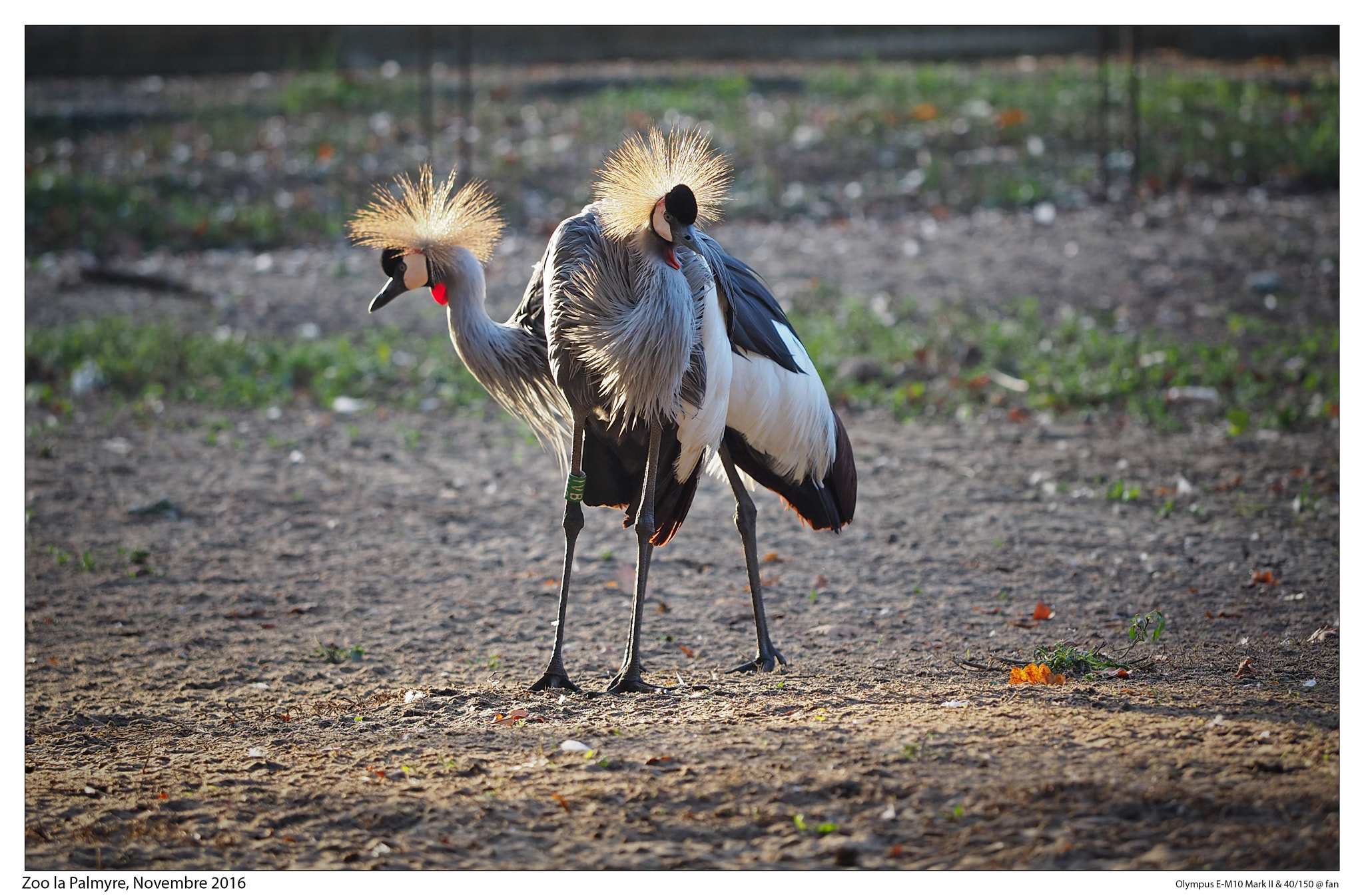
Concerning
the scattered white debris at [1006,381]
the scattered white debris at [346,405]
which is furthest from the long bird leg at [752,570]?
the scattered white debris at [346,405]

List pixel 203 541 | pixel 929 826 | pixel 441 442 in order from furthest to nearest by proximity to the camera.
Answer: pixel 441 442
pixel 203 541
pixel 929 826

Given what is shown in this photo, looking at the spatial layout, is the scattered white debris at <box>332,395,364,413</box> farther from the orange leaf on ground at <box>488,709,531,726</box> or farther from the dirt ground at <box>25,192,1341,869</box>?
the orange leaf on ground at <box>488,709,531,726</box>

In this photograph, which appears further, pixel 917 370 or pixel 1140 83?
pixel 1140 83

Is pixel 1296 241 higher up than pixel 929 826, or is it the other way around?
pixel 1296 241

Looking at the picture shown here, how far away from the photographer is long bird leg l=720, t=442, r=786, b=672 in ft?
13.8

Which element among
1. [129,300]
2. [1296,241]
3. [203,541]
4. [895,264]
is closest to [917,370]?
[895,264]

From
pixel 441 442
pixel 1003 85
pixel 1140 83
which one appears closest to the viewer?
pixel 441 442

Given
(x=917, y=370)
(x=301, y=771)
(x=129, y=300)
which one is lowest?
(x=301, y=771)

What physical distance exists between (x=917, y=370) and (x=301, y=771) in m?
5.40

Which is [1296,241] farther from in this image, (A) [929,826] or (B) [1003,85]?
(A) [929,826]

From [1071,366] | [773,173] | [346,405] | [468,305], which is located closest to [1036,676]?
[468,305]

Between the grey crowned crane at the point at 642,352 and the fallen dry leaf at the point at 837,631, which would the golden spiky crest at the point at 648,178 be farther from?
the fallen dry leaf at the point at 837,631

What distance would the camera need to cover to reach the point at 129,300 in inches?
361

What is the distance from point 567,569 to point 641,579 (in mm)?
263
